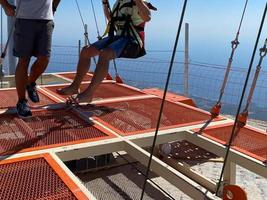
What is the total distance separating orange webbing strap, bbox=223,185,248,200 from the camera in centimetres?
221

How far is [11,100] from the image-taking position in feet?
15.3

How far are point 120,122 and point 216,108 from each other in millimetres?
1189

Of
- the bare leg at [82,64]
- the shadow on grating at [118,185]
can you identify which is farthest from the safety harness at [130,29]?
the shadow on grating at [118,185]

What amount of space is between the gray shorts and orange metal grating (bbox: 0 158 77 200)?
1.33m

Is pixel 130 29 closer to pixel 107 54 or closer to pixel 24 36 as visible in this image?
pixel 107 54

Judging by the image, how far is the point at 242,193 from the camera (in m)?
2.21

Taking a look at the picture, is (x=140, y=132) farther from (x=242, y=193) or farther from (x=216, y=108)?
(x=242, y=193)

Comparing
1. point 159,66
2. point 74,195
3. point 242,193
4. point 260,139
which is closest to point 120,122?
point 260,139

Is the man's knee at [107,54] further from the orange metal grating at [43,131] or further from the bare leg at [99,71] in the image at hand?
the orange metal grating at [43,131]

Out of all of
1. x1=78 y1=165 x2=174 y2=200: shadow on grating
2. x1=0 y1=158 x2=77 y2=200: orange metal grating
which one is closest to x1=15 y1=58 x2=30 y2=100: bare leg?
x1=0 y1=158 x2=77 y2=200: orange metal grating

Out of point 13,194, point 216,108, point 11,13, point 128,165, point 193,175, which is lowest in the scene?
point 128,165

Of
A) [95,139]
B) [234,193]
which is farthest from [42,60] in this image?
[234,193]

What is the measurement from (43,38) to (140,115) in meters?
1.41

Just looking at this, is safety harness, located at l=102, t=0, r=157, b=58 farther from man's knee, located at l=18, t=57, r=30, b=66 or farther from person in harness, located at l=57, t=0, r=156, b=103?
man's knee, located at l=18, t=57, r=30, b=66
